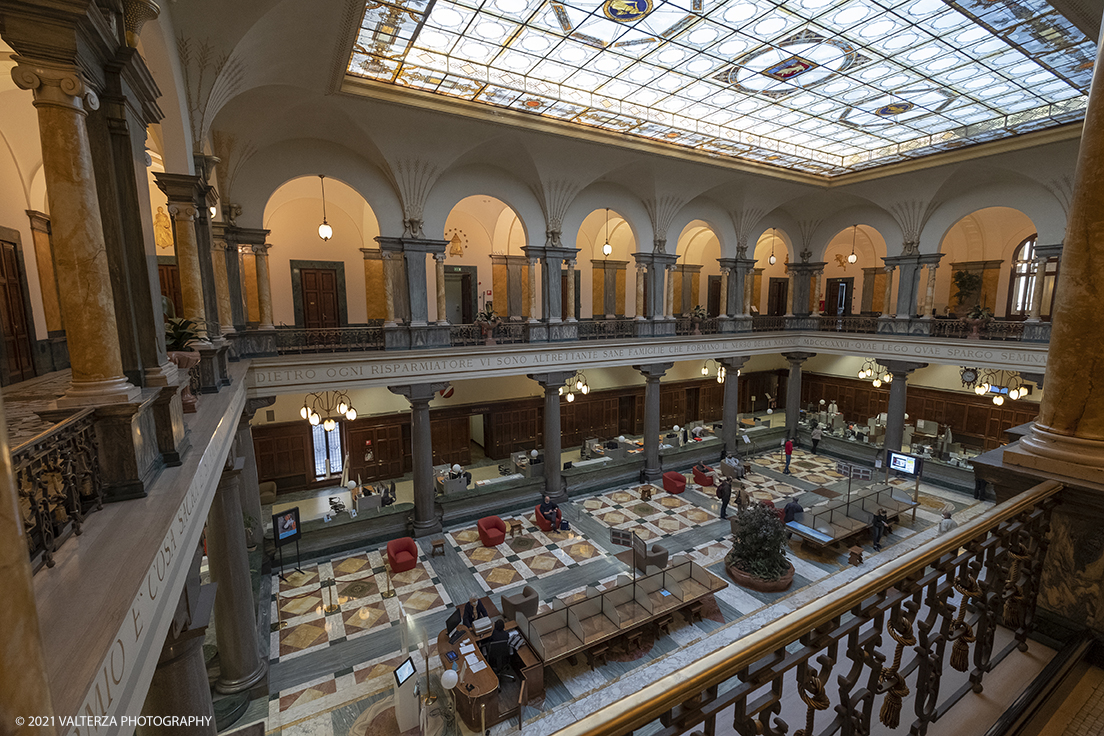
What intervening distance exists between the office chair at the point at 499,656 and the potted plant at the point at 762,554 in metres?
5.12

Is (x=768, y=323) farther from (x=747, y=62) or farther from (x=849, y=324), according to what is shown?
(x=747, y=62)

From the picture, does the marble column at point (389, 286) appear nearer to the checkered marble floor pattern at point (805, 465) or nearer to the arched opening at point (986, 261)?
the checkered marble floor pattern at point (805, 465)

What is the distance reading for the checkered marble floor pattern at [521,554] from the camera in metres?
10.1

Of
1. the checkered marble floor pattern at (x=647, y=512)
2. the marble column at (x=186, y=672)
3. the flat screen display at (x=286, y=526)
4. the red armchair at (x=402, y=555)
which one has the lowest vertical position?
the checkered marble floor pattern at (x=647, y=512)

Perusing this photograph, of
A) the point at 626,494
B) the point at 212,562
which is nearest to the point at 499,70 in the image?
the point at 212,562

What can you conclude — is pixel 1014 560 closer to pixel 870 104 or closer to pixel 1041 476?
pixel 1041 476

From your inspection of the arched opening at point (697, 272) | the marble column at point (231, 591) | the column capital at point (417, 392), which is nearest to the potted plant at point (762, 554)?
the column capital at point (417, 392)

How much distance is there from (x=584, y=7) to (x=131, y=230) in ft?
20.6

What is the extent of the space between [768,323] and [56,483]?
19.1 m

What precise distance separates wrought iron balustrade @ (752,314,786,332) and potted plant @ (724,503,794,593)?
977cm

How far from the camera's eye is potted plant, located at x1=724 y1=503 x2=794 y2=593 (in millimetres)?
9422

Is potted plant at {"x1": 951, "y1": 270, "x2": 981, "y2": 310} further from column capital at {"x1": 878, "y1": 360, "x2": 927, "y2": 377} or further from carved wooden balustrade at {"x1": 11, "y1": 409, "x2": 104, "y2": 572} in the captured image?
carved wooden balustrade at {"x1": 11, "y1": 409, "x2": 104, "y2": 572}

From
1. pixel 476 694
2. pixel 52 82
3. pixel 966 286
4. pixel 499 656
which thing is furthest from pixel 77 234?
pixel 966 286

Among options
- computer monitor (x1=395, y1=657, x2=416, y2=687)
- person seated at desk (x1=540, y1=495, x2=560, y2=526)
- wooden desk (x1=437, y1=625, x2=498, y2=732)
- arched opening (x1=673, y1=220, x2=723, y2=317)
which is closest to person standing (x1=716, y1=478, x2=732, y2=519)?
person seated at desk (x1=540, y1=495, x2=560, y2=526)
